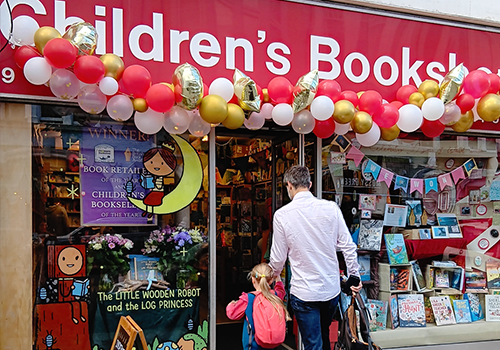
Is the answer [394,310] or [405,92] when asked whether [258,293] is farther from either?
[405,92]

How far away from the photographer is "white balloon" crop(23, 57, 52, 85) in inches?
136

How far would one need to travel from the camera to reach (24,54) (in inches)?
141

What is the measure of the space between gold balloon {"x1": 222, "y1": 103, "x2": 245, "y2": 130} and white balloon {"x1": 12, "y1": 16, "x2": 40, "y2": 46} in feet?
5.47

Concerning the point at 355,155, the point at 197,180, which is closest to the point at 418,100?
the point at 355,155

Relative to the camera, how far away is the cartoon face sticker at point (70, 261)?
161 inches

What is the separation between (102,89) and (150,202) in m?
1.23

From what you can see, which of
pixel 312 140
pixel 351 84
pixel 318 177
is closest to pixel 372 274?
pixel 318 177

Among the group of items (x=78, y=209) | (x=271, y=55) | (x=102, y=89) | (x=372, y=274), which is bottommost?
(x=372, y=274)

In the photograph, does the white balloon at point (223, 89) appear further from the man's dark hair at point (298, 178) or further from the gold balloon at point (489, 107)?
the gold balloon at point (489, 107)

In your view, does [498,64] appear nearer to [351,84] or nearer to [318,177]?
[351,84]

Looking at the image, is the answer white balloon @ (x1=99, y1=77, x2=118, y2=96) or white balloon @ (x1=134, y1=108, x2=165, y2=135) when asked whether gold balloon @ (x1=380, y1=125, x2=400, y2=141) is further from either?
white balloon @ (x1=99, y1=77, x2=118, y2=96)

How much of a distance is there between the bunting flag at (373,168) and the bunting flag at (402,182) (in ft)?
0.95

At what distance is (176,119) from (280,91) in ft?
3.12

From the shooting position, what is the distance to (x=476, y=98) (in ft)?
14.9
